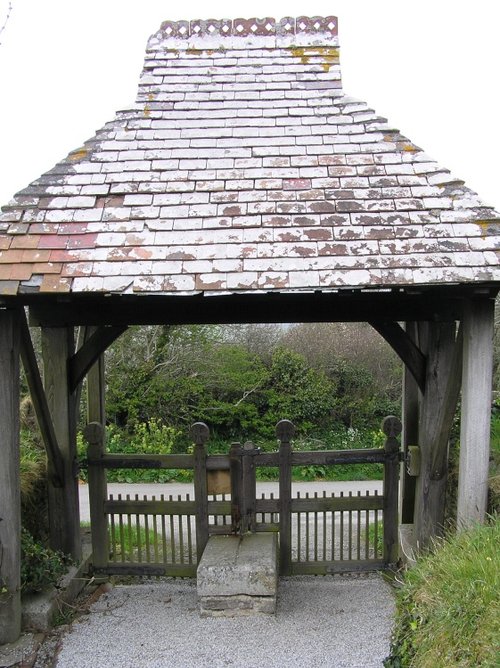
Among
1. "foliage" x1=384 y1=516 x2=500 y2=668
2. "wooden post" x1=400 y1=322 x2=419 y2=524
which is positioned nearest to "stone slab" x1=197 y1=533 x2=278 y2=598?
"foliage" x1=384 y1=516 x2=500 y2=668

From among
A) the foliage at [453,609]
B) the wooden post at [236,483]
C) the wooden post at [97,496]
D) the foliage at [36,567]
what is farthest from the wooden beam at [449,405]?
the foliage at [36,567]

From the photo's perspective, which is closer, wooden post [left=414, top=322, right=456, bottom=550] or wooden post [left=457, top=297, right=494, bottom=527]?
wooden post [left=457, top=297, right=494, bottom=527]

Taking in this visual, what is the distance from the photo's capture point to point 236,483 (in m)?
5.67

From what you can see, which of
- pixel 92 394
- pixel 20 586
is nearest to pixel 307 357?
pixel 92 394

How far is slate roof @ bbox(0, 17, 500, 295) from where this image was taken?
402 cm

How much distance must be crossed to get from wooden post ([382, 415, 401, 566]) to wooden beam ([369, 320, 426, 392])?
51 centimetres

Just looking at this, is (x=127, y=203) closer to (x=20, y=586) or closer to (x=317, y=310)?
(x=317, y=310)

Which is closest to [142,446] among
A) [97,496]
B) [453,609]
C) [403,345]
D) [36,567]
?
[97,496]

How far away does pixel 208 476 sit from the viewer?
5668mm

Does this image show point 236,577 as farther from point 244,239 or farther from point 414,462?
point 244,239

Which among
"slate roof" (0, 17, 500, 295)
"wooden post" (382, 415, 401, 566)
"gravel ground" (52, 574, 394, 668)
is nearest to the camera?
"slate roof" (0, 17, 500, 295)

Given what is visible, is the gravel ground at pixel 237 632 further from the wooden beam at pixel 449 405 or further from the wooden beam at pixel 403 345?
the wooden beam at pixel 403 345

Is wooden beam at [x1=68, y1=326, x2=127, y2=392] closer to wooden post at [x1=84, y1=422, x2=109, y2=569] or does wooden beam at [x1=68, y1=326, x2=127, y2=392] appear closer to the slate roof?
wooden post at [x1=84, y1=422, x2=109, y2=569]

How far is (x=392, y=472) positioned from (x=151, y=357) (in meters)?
7.61
